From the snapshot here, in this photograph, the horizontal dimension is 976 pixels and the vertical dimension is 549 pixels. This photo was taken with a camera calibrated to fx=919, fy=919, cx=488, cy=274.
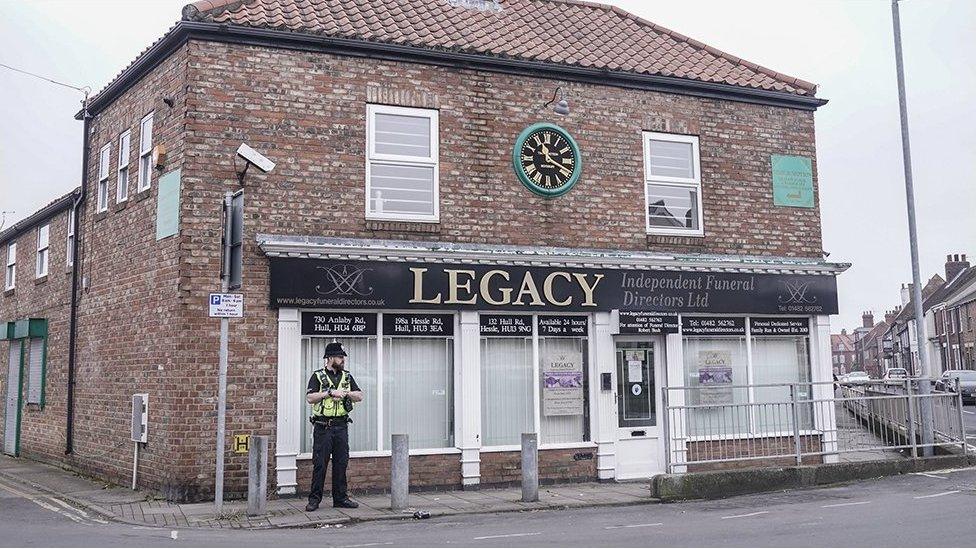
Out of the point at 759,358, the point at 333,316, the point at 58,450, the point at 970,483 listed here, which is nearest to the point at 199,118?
the point at 333,316

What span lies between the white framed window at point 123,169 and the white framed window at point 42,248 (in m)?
5.03

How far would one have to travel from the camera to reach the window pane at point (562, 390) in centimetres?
1384

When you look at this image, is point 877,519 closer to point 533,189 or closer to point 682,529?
point 682,529

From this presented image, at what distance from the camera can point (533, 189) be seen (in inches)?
553

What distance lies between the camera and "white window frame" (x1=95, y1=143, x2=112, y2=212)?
613 inches

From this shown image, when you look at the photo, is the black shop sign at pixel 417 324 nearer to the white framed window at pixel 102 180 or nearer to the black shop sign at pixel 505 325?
the black shop sign at pixel 505 325

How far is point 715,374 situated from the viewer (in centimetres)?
1493

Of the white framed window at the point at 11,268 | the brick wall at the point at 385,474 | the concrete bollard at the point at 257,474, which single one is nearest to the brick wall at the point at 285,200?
the brick wall at the point at 385,474

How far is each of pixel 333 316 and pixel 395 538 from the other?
4.19 meters

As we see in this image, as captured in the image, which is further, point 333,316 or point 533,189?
point 533,189

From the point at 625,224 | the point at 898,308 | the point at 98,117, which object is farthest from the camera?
the point at 898,308

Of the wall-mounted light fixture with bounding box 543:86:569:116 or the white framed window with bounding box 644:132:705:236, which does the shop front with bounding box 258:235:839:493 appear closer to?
the white framed window with bounding box 644:132:705:236

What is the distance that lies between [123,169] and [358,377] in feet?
18.1

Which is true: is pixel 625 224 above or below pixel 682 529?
above
